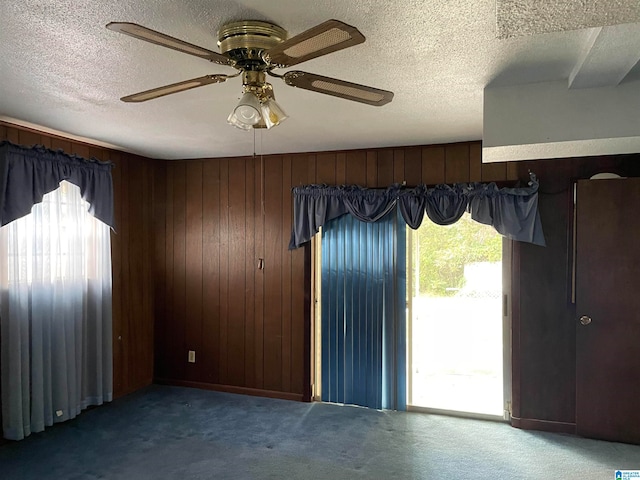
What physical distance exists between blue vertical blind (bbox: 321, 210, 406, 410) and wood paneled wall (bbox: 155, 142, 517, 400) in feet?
0.92

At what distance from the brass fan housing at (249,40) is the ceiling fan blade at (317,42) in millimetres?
192

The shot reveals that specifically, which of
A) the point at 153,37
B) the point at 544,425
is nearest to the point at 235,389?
the point at 544,425

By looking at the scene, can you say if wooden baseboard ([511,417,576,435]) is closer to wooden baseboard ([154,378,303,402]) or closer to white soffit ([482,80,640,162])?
wooden baseboard ([154,378,303,402])

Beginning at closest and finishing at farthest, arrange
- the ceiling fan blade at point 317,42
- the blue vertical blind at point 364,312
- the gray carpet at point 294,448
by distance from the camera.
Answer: the ceiling fan blade at point 317,42 < the gray carpet at point 294,448 < the blue vertical blind at point 364,312

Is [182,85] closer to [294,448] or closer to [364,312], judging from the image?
[294,448]

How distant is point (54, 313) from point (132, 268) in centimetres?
99

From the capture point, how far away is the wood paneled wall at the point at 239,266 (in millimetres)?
4340

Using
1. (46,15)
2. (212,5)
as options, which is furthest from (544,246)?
(46,15)

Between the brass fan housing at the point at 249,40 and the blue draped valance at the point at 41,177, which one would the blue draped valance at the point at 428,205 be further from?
the brass fan housing at the point at 249,40

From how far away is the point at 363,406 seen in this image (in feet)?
13.5

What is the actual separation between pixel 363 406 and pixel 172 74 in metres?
3.16

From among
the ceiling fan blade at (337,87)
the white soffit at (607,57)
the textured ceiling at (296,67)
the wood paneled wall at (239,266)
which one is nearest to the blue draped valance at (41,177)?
the textured ceiling at (296,67)

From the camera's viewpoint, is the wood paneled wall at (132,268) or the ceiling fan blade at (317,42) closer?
the ceiling fan blade at (317,42)

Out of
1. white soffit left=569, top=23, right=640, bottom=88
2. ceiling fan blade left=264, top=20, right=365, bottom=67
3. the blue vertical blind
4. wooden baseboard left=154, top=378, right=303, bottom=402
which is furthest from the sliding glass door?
ceiling fan blade left=264, top=20, right=365, bottom=67
